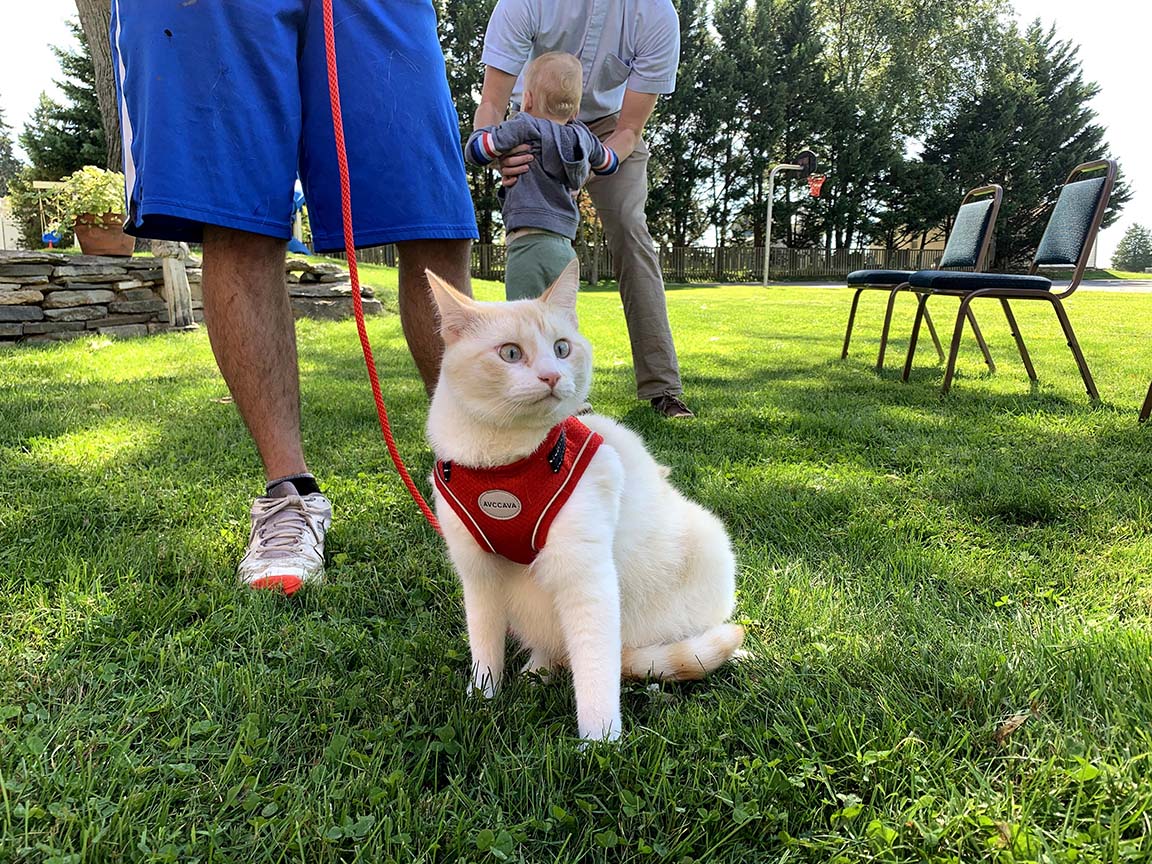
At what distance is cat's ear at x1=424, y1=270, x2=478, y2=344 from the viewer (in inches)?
53.2

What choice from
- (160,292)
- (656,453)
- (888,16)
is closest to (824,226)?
(888,16)

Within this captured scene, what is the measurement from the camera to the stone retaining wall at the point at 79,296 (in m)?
5.98

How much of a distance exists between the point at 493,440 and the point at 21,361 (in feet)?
17.4

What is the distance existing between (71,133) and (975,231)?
26811 millimetres

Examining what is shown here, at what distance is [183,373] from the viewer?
4816mm

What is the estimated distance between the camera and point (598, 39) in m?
3.45

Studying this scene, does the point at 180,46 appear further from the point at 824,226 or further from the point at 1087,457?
the point at 824,226

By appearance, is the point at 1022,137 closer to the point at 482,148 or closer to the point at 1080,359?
the point at 1080,359

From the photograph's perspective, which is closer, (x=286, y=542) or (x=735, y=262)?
(x=286, y=542)

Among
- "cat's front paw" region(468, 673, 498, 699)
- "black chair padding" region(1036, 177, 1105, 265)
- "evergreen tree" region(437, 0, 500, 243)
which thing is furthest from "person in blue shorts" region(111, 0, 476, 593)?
"evergreen tree" region(437, 0, 500, 243)

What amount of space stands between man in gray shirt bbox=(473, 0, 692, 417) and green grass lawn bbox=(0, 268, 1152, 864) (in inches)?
50.7

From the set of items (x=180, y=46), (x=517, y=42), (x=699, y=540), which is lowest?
(x=699, y=540)

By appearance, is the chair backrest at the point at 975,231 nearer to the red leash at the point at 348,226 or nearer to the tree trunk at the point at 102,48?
the red leash at the point at 348,226

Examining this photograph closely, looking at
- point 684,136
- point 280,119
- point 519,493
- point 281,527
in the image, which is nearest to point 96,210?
point 280,119
